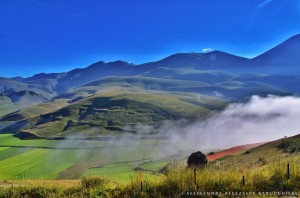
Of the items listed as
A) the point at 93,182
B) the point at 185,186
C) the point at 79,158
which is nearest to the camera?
the point at 185,186

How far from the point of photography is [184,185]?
1602cm

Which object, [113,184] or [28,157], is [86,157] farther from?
[113,184]

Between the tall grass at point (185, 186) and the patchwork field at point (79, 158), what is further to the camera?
the patchwork field at point (79, 158)

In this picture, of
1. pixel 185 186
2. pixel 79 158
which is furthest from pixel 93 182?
pixel 79 158

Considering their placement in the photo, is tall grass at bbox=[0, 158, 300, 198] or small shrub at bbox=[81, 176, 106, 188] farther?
small shrub at bbox=[81, 176, 106, 188]

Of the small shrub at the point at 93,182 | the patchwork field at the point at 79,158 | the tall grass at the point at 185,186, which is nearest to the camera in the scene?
the tall grass at the point at 185,186

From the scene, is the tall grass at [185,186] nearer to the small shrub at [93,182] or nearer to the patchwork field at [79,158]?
the small shrub at [93,182]

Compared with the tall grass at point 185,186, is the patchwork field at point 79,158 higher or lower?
lower

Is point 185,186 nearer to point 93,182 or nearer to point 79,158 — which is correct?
point 93,182

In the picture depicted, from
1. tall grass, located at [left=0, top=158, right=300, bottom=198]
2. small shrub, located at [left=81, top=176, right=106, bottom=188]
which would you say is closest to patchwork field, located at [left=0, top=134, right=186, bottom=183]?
small shrub, located at [left=81, top=176, right=106, bottom=188]

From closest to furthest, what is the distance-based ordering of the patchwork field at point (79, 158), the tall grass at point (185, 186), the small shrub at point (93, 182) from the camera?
the tall grass at point (185, 186)
the small shrub at point (93, 182)
the patchwork field at point (79, 158)

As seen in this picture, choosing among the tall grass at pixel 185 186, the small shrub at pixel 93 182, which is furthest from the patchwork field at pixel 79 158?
the tall grass at pixel 185 186

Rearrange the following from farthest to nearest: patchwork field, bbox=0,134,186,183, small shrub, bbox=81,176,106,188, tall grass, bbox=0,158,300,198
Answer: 1. patchwork field, bbox=0,134,186,183
2. small shrub, bbox=81,176,106,188
3. tall grass, bbox=0,158,300,198

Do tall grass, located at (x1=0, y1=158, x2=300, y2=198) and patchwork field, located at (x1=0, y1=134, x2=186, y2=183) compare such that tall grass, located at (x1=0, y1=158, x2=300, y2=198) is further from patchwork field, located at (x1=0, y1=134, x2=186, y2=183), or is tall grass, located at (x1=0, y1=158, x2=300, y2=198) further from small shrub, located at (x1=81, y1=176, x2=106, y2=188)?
patchwork field, located at (x1=0, y1=134, x2=186, y2=183)
